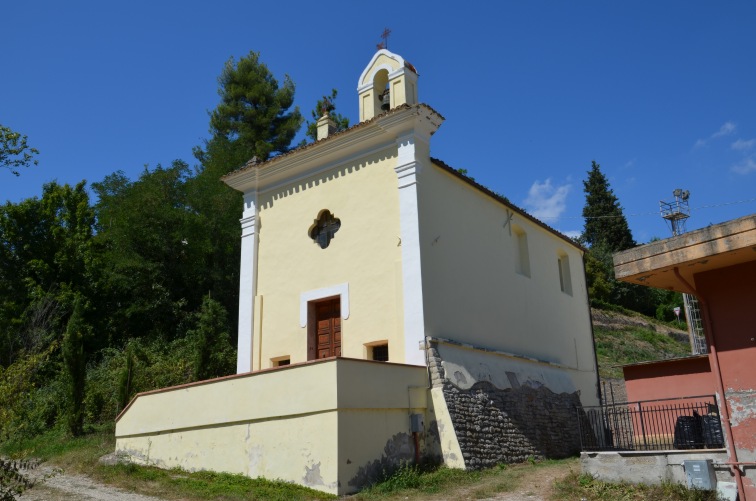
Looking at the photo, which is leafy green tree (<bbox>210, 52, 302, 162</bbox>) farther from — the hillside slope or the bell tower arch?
the hillside slope

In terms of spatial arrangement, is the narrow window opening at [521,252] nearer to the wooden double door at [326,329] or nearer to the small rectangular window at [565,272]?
the small rectangular window at [565,272]

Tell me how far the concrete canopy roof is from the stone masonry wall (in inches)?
183

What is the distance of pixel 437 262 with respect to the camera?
558 inches

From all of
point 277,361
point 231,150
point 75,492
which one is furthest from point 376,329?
point 231,150

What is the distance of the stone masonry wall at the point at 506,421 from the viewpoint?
42.1 feet

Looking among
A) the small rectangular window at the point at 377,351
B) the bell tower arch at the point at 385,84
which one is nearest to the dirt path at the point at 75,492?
the small rectangular window at the point at 377,351

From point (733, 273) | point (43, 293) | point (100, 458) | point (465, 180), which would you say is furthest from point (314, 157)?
point (43, 293)

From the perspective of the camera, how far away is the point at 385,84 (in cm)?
1706

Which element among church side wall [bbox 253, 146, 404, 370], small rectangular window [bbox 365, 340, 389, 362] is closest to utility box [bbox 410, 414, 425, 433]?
church side wall [bbox 253, 146, 404, 370]

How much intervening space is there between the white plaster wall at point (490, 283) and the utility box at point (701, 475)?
18.2 feet

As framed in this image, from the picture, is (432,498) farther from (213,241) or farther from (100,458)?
(213,241)

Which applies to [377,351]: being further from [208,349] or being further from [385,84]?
[385,84]

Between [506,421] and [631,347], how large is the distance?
22.4 metres

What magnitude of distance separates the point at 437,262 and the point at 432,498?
532cm
